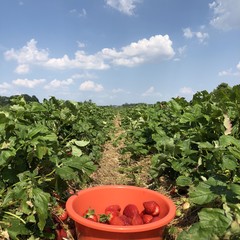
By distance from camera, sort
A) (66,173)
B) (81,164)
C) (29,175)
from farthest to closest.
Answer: (81,164)
(66,173)
(29,175)

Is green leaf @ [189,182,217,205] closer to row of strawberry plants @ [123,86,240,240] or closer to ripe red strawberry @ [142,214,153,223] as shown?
row of strawberry plants @ [123,86,240,240]

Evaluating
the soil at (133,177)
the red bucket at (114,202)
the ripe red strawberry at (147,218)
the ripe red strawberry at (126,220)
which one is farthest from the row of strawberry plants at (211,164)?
the ripe red strawberry at (126,220)

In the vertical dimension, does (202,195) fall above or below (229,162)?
below

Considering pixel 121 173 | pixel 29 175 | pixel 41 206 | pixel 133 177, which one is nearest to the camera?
pixel 41 206

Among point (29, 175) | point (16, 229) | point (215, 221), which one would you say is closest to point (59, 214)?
point (16, 229)

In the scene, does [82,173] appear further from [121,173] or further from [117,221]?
[121,173]

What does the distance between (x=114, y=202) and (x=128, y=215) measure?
0.31 meters

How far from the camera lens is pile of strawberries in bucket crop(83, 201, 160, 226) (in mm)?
2847

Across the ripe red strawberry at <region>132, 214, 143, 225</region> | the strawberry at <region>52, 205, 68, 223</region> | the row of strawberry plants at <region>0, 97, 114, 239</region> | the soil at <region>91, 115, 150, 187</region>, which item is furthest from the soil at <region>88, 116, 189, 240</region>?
the row of strawberry plants at <region>0, 97, 114, 239</region>

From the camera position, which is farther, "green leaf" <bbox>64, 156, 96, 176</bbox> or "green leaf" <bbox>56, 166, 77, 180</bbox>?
"green leaf" <bbox>64, 156, 96, 176</bbox>

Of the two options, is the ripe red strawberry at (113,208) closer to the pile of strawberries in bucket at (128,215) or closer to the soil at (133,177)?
the pile of strawberries in bucket at (128,215)

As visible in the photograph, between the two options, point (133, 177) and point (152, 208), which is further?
point (133, 177)

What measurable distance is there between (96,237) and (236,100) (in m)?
1.82

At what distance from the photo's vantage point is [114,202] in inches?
131
